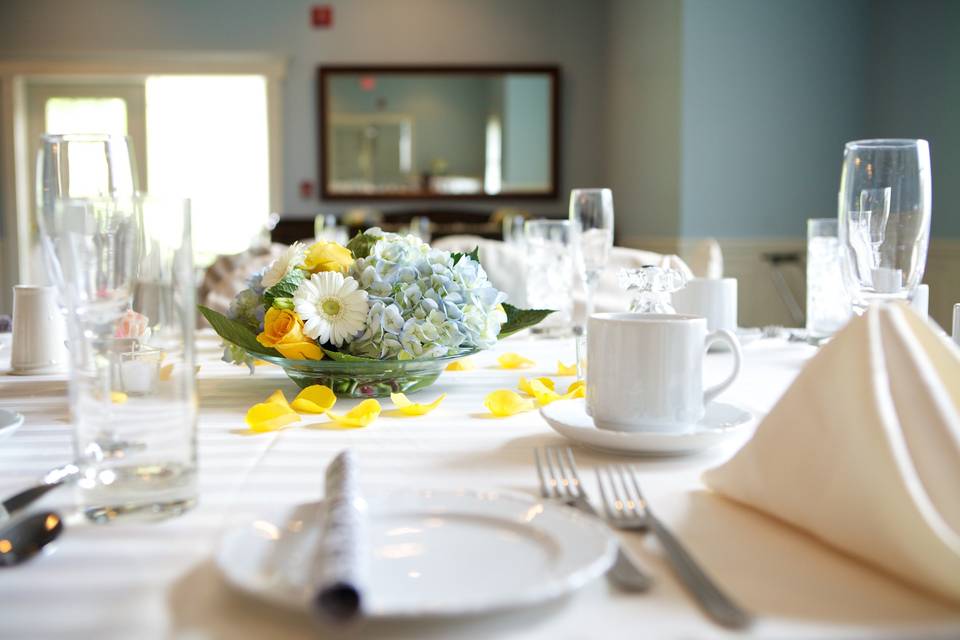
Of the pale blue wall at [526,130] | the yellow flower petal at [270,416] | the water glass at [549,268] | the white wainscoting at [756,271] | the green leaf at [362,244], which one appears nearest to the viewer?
the yellow flower petal at [270,416]

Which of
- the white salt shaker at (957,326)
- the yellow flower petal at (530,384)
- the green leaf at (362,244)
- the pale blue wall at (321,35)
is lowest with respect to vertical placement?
the yellow flower petal at (530,384)

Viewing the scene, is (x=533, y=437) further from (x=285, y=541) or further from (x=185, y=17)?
(x=185, y=17)

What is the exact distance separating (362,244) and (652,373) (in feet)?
1.58

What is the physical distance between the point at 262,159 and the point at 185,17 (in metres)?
1.09

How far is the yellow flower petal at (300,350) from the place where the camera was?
1020mm

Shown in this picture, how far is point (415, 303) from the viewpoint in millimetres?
1061

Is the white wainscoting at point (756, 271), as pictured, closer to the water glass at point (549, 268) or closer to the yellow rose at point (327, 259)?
the water glass at point (549, 268)

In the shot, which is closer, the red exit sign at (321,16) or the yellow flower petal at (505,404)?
the yellow flower petal at (505,404)

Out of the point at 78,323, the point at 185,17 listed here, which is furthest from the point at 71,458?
the point at 185,17

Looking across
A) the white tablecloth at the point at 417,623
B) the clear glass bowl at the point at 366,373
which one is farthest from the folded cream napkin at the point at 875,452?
the clear glass bowl at the point at 366,373

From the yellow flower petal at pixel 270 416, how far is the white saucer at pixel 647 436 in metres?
0.28

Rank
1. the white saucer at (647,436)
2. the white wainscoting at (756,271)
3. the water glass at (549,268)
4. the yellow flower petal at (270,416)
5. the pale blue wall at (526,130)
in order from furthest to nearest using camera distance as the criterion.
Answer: the pale blue wall at (526,130) < the white wainscoting at (756,271) < the water glass at (549,268) < the yellow flower petal at (270,416) < the white saucer at (647,436)

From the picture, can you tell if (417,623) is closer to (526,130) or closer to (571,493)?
(571,493)

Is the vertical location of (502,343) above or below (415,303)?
below
